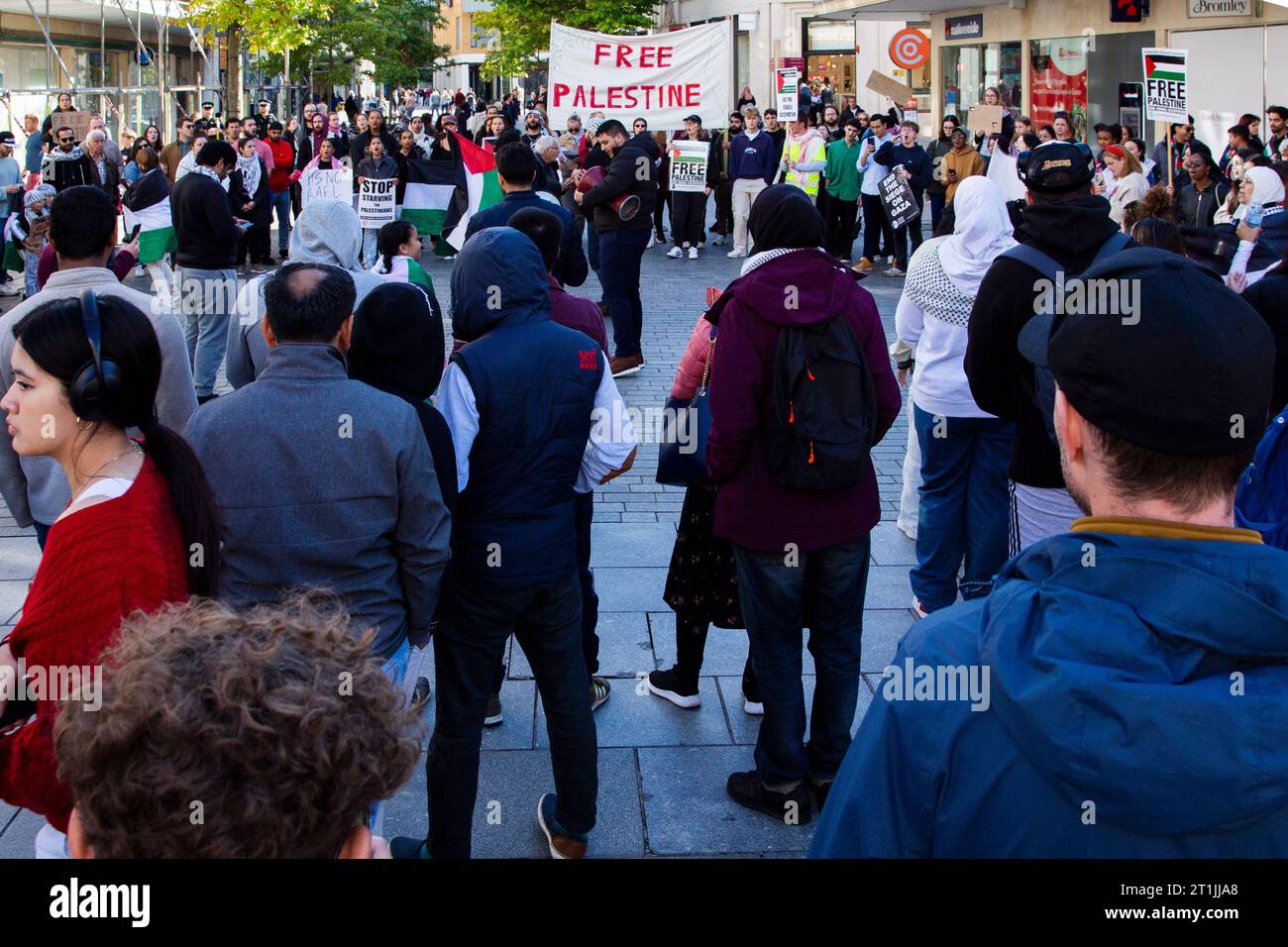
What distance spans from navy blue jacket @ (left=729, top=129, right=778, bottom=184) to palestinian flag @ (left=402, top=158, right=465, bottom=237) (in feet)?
14.8

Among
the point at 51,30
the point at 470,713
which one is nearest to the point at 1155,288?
the point at 470,713

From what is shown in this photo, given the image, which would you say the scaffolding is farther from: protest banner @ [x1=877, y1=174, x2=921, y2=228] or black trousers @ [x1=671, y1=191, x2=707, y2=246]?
protest banner @ [x1=877, y1=174, x2=921, y2=228]

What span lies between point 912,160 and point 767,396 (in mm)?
14014

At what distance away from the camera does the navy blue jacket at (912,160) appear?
56.3 ft

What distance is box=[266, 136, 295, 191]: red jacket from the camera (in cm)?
1827

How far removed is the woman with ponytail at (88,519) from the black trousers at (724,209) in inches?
676

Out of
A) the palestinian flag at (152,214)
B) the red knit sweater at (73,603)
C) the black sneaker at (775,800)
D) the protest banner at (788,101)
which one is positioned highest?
the protest banner at (788,101)

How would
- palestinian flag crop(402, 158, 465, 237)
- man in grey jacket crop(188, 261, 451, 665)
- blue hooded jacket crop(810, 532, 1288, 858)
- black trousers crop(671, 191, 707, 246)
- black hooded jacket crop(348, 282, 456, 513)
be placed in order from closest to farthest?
blue hooded jacket crop(810, 532, 1288, 858)
man in grey jacket crop(188, 261, 451, 665)
black hooded jacket crop(348, 282, 456, 513)
palestinian flag crop(402, 158, 465, 237)
black trousers crop(671, 191, 707, 246)

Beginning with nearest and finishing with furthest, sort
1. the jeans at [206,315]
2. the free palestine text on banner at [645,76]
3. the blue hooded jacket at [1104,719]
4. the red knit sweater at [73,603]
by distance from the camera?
1. the blue hooded jacket at [1104,719]
2. the red knit sweater at [73,603]
3. the jeans at [206,315]
4. the free palestine text on banner at [645,76]

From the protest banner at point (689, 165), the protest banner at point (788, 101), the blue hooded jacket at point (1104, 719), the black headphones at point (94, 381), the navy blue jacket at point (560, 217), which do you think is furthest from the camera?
the protest banner at point (788, 101)

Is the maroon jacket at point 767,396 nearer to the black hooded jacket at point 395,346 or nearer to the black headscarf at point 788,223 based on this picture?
the black headscarf at point 788,223

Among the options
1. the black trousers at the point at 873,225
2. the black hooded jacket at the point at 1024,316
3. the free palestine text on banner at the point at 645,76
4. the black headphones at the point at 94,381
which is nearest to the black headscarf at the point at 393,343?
the black headphones at the point at 94,381

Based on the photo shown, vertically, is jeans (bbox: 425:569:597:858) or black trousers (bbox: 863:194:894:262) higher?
black trousers (bbox: 863:194:894:262)

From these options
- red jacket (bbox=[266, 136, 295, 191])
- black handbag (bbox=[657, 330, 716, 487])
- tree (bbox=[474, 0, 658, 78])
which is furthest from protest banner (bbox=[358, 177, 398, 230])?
tree (bbox=[474, 0, 658, 78])
